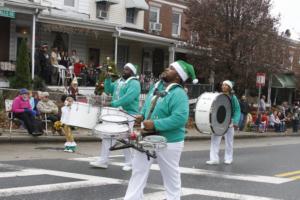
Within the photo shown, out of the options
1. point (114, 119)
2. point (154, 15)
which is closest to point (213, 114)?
point (114, 119)

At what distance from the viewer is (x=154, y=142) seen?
18.1 ft

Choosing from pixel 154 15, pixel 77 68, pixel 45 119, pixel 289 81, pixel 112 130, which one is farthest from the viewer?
pixel 289 81

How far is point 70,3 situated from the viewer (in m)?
25.8

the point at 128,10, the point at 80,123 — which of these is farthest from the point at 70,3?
the point at 80,123

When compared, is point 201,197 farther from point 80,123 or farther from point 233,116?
point 233,116

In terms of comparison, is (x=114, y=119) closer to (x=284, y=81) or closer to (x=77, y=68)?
(x=77, y=68)

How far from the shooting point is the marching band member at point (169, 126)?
18.5 feet

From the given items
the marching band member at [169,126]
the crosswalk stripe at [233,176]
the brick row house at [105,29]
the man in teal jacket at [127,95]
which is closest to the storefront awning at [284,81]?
the brick row house at [105,29]

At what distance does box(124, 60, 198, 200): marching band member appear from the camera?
222 inches

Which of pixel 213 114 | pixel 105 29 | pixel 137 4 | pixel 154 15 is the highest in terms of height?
pixel 137 4

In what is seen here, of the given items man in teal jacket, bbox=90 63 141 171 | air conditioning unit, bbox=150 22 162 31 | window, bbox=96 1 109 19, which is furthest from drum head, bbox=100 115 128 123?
air conditioning unit, bbox=150 22 162 31

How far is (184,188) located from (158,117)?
3129 mm

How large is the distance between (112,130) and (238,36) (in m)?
22.1

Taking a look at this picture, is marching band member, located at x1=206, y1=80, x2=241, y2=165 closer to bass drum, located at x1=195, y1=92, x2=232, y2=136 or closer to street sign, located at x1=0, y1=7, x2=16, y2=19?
bass drum, located at x1=195, y1=92, x2=232, y2=136
